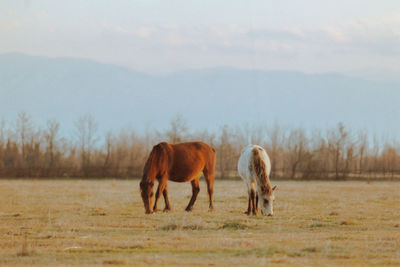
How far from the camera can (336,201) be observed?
2406cm

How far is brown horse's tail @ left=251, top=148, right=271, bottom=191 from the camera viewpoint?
670 inches

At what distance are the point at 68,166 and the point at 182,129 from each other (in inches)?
610

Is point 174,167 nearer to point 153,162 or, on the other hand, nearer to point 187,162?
point 187,162

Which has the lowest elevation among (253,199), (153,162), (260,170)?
(253,199)

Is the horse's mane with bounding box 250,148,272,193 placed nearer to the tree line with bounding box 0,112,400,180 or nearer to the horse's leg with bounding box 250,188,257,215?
the horse's leg with bounding box 250,188,257,215

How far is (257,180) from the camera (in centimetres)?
1711

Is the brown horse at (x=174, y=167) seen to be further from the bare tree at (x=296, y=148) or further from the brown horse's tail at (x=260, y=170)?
the bare tree at (x=296, y=148)

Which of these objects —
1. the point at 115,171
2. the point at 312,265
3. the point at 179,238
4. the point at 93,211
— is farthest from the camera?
the point at 115,171

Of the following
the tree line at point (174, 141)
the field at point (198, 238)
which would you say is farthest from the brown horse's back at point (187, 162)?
the tree line at point (174, 141)

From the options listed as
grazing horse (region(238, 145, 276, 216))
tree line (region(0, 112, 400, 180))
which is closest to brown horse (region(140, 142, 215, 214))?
grazing horse (region(238, 145, 276, 216))

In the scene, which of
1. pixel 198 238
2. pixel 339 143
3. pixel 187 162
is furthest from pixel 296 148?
pixel 198 238

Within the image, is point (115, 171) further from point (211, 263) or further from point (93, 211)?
point (211, 263)

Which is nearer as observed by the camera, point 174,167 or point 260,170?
point 260,170

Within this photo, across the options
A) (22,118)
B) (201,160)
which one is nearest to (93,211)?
(201,160)
